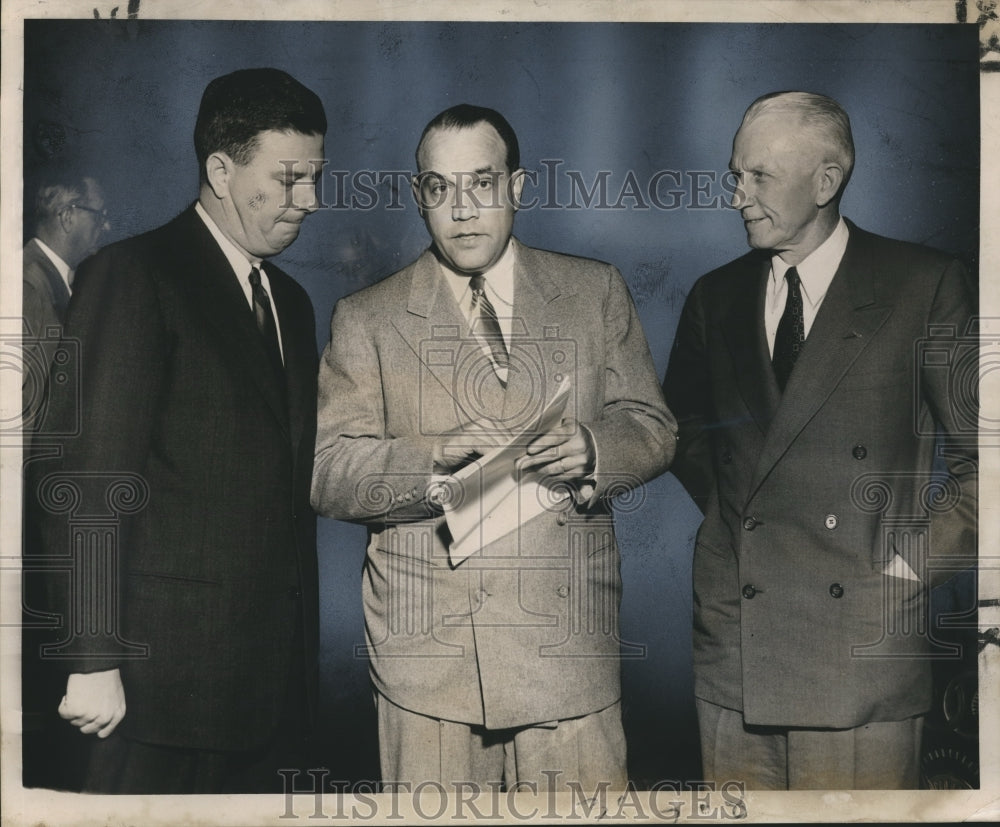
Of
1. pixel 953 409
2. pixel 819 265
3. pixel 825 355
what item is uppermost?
pixel 819 265

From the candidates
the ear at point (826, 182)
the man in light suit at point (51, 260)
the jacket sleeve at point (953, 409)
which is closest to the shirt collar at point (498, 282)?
the ear at point (826, 182)

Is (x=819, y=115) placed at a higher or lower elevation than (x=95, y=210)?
higher

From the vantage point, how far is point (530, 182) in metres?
2.93

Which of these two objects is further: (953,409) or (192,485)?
(953,409)

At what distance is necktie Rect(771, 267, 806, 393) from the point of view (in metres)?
2.90

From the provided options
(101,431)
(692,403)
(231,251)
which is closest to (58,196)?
(231,251)

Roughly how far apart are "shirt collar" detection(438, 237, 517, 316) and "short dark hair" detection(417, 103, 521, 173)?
21 cm

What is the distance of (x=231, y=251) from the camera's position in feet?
9.48

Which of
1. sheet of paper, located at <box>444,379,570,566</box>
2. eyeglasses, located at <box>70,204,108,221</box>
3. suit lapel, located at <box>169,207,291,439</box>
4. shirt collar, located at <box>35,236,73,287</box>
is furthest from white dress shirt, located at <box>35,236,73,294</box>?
sheet of paper, located at <box>444,379,570,566</box>

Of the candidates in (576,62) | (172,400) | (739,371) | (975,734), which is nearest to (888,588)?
(975,734)

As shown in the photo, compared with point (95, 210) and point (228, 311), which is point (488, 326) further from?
point (95, 210)

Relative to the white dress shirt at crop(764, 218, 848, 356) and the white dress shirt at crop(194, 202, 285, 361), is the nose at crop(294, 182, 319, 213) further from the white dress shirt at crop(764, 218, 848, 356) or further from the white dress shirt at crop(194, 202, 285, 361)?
the white dress shirt at crop(764, 218, 848, 356)

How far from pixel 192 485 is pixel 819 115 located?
5.73ft

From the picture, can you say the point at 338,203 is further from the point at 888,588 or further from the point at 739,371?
the point at 888,588
